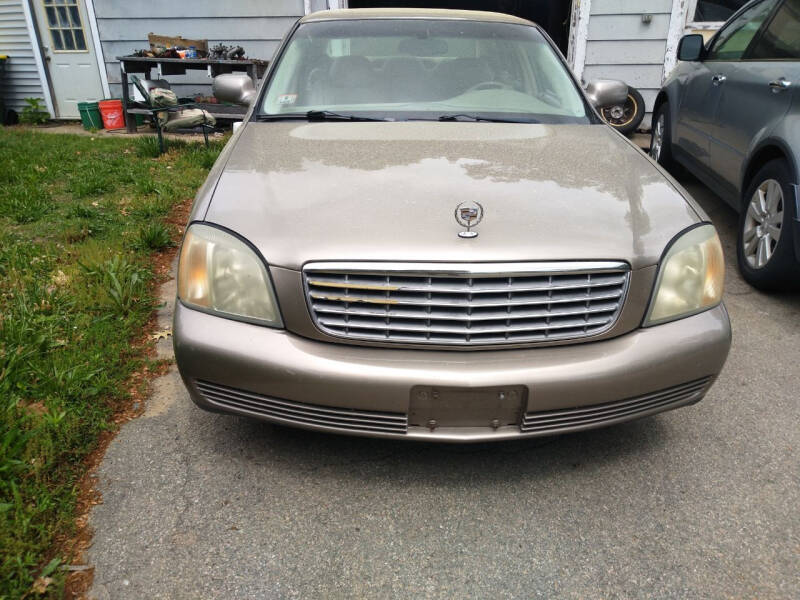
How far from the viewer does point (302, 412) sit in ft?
6.27

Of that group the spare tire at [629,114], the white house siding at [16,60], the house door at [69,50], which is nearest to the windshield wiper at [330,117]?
the spare tire at [629,114]

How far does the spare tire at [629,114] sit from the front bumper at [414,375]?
6519 millimetres

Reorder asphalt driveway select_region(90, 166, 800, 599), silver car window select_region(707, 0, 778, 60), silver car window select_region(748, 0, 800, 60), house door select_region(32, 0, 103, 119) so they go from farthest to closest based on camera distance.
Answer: house door select_region(32, 0, 103, 119) < silver car window select_region(707, 0, 778, 60) < silver car window select_region(748, 0, 800, 60) < asphalt driveway select_region(90, 166, 800, 599)

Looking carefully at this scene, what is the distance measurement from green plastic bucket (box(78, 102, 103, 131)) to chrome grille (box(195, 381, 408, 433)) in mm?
8272

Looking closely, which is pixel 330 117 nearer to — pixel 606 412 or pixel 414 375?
pixel 414 375

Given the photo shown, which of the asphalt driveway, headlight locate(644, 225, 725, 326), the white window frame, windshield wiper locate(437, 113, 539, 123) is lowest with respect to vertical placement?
the asphalt driveway

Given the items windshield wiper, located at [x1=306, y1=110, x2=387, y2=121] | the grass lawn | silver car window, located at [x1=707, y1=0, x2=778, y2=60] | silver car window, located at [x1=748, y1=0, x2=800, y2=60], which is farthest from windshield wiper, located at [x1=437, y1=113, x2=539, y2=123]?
silver car window, located at [x1=707, y1=0, x2=778, y2=60]

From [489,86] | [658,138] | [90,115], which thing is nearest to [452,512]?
[489,86]

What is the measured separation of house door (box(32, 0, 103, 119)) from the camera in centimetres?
905

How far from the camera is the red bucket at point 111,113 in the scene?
8617 mm

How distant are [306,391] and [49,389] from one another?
1242mm

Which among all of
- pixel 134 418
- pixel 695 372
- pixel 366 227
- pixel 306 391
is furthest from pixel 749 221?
pixel 134 418

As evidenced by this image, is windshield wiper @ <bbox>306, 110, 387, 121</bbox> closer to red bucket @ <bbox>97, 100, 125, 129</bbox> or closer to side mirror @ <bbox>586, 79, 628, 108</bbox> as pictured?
side mirror @ <bbox>586, 79, 628, 108</bbox>

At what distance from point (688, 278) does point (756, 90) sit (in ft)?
8.06
